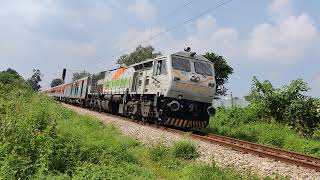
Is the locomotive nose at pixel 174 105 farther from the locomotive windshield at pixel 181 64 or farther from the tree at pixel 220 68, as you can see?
the tree at pixel 220 68

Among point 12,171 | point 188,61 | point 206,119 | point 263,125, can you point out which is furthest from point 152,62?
Answer: point 12,171

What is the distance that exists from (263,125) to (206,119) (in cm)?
381

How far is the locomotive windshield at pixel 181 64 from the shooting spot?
790 inches

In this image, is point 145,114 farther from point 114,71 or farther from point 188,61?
point 114,71

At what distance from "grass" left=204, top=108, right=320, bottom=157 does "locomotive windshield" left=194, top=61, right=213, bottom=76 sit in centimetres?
331

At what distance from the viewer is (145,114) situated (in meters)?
21.7

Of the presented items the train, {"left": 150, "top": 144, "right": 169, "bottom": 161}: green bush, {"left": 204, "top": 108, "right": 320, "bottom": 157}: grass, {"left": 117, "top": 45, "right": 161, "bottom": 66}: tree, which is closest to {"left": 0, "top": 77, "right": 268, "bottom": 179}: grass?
{"left": 150, "top": 144, "right": 169, "bottom": 161}: green bush

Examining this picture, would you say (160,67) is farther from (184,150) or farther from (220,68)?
(220,68)

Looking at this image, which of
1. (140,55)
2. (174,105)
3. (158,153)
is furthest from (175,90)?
(140,55)

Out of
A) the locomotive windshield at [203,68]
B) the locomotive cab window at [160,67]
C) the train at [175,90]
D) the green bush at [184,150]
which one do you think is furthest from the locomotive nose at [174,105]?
the green bush at [184,150]

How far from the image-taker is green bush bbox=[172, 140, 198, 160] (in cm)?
1222

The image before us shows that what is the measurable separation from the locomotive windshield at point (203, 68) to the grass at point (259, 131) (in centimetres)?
331

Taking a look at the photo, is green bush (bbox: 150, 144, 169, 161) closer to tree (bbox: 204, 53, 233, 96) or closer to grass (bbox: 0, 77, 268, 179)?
grass (bbox: 0, 77, 268, 179)

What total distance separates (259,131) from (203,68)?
416 cm
